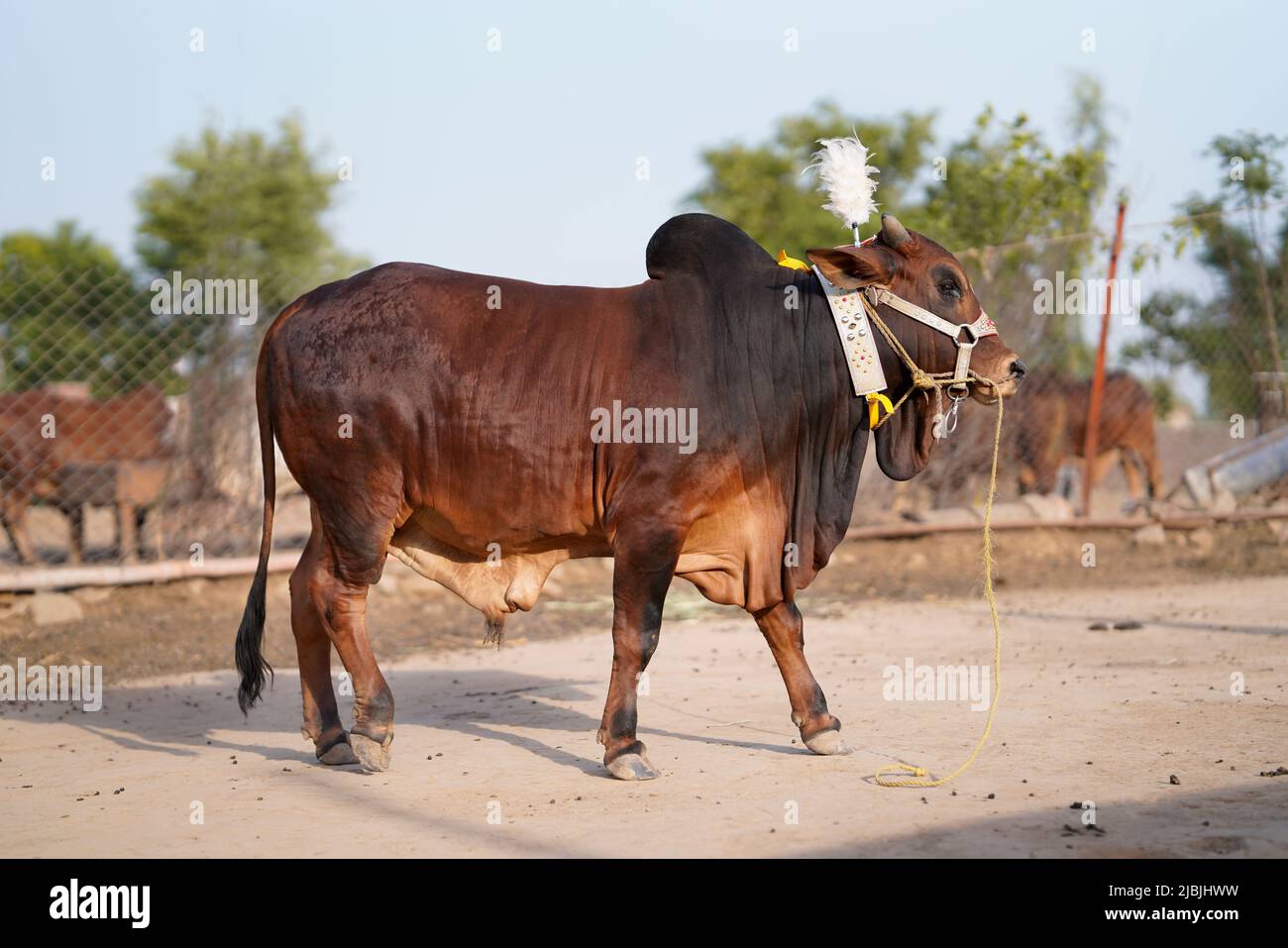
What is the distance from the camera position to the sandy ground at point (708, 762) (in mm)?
4523

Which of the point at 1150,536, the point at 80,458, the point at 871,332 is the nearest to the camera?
the point at 871,332

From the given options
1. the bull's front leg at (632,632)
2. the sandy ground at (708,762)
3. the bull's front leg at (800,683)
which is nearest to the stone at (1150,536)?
the sandy ground at (708,762)

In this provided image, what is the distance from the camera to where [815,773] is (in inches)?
213

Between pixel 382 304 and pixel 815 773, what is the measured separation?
2.71 meters

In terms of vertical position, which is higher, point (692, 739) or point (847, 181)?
point (847, 181)

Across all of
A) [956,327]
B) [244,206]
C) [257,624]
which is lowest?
[257,624]

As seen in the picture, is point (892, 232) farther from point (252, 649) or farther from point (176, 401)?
point (176, 401)

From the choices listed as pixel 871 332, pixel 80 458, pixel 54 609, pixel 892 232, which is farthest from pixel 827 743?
pixel 80 458

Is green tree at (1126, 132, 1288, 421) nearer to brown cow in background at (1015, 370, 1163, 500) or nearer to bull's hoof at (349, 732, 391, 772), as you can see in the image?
brown cow in background at (1015, 370, 1163, 500)

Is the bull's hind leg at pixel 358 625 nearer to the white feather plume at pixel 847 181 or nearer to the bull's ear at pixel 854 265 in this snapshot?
the bull's ear at pixel 854 265

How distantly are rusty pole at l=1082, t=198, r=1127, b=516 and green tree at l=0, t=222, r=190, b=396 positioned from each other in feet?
26.9

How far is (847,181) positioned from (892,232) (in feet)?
1.22

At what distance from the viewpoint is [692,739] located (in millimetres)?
6227

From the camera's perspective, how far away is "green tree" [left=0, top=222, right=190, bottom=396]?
34.8 feet
